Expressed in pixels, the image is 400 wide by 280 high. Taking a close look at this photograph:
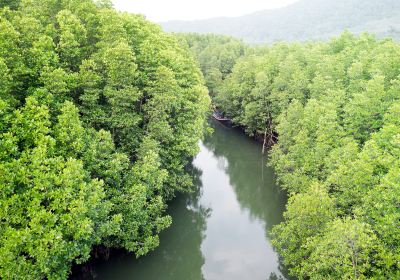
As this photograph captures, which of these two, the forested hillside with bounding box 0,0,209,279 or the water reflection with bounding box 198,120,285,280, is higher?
the forested hillside with bounding box 0,0,209,279

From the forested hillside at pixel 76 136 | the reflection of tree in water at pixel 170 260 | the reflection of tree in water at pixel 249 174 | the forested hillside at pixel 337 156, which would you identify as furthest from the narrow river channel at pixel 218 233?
the forested hillside at pixel 76 136

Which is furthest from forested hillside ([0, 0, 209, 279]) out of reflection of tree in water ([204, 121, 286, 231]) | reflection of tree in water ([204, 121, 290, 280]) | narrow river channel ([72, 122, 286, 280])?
reflection of tree in water ([204, 121, 286, 231])

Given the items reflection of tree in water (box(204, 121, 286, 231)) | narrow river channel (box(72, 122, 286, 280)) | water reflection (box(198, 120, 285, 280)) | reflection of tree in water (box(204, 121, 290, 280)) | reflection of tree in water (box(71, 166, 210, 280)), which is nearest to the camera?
reflection of tree in water (box(71, 166, 210, 280))

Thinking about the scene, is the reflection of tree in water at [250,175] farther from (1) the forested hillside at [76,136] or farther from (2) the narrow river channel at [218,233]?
(1) the forested hillside at [76,136]

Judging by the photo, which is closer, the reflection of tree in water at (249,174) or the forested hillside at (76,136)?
the forested hillside at (76,136)

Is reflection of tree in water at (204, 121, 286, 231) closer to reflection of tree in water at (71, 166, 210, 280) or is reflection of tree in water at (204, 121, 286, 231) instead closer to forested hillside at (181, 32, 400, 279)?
forested hillside at (181, 32, 400, 279)

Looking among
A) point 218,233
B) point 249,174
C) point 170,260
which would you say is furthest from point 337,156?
point 249,174

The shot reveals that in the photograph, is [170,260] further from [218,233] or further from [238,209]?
[238,209]
